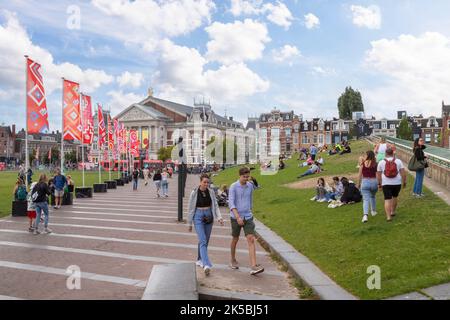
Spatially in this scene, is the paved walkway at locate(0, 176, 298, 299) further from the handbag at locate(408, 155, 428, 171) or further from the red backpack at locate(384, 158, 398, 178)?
the handbag at locate(408, 155, 428, 171)

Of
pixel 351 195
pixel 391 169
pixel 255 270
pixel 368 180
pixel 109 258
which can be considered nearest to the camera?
pixel 255 270

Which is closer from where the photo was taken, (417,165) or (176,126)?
(417,165)

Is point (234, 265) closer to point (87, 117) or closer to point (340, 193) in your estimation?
point (340, 193)

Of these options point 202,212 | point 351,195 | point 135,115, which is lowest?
point 351,195

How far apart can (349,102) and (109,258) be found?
94.7 m

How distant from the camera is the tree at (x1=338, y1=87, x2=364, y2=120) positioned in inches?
3855

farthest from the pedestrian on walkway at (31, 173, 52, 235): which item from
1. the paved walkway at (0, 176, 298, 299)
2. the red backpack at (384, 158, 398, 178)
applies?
the red backpack at (384, 158, 398, 178)

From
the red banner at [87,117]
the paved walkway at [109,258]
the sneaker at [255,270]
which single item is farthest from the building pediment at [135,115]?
the sneaker at [255,270]

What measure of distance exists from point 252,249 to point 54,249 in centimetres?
552

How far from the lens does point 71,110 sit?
24578 millimetres

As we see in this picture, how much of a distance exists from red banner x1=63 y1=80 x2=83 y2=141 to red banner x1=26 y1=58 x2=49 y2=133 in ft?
15.6

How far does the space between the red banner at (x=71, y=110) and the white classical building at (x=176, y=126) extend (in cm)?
8920

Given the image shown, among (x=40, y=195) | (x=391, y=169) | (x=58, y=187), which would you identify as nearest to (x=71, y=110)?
(x=58, y=187)
